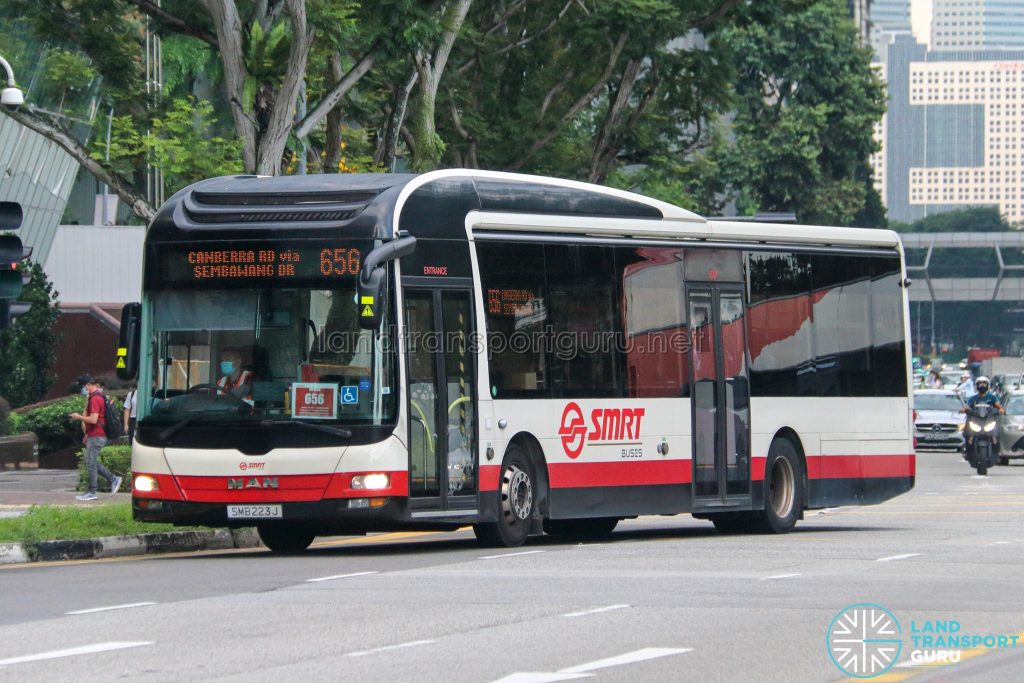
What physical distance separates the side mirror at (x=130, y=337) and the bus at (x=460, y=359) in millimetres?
33

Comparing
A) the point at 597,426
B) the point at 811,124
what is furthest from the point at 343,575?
the point at 811,124

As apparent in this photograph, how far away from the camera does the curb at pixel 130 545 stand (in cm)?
1658

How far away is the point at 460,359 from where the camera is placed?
16281 mm

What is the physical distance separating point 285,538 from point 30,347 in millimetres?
26657

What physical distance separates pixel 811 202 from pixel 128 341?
185 feet

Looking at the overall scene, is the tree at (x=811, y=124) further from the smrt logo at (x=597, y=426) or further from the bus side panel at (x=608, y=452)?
the smrt logo at (x=597, y=426)

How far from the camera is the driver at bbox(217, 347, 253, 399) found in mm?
15555

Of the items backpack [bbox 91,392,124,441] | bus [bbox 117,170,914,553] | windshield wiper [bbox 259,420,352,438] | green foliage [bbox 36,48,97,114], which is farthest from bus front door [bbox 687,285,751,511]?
green foliage [bbox 36,48,97,114]

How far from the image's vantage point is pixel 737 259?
64.0ft

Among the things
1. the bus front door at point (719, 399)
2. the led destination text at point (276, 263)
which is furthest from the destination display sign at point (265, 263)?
the bus front door at point (719, 399)

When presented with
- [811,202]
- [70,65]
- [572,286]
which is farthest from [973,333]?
[572,286]

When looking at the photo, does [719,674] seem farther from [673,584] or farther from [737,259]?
[737,259]

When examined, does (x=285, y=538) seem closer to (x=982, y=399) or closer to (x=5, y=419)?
(x=5, y=419)

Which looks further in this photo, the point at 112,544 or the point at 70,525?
the point at 70,525
